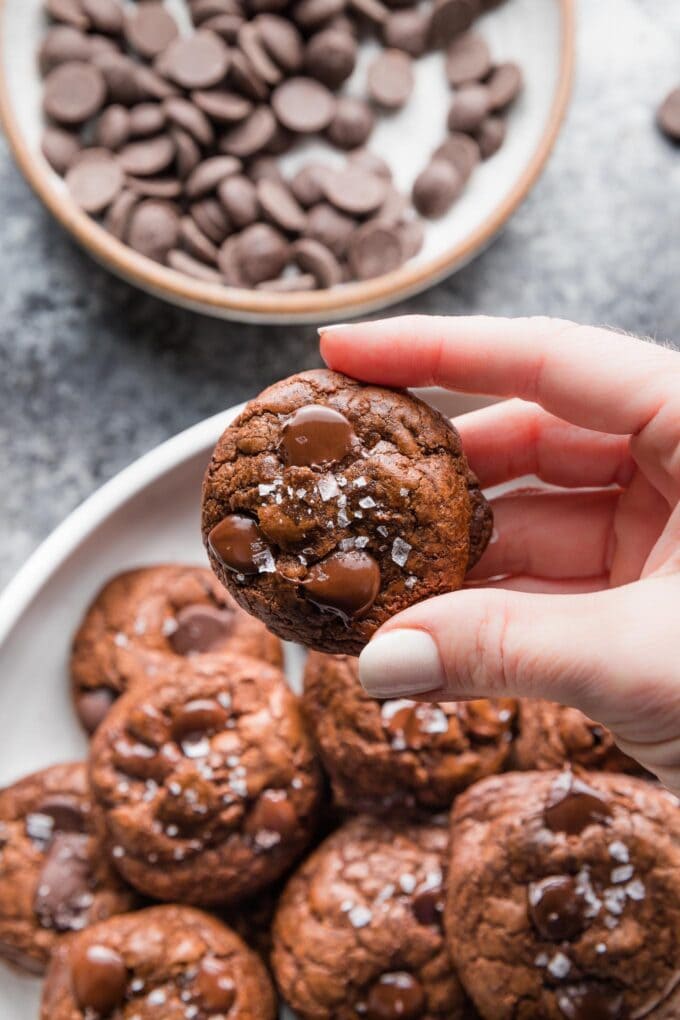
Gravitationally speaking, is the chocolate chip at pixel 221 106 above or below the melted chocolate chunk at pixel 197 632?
above

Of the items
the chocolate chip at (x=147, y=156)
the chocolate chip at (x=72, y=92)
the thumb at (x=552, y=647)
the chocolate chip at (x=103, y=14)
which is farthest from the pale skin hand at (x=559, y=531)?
the chocolate chip at (x=103, y=14)

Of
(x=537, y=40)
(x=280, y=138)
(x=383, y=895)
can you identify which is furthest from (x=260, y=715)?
(x=537, y=40)

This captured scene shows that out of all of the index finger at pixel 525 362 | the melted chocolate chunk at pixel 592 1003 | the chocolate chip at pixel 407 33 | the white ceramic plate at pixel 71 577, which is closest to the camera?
the index finger at pixel 525 362

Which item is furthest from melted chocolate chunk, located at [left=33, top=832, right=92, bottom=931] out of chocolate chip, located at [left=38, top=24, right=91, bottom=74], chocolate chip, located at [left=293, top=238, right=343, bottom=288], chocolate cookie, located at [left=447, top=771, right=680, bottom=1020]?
chocolate chip, located at [left=38, top=24, right=91, bottom=74]

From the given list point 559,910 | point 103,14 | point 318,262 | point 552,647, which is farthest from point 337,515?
point 103,14

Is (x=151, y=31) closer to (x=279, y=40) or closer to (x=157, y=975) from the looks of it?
(x=279, y=40)

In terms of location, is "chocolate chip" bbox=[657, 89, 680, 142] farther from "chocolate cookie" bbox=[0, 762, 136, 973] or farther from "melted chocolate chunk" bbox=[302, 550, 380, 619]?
"chocolate cookie" bbox=[0, 762, 136, 973]

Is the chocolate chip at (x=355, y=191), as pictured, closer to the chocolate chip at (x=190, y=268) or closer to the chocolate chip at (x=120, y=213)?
the chocolate chip at (x=190, y=268)
